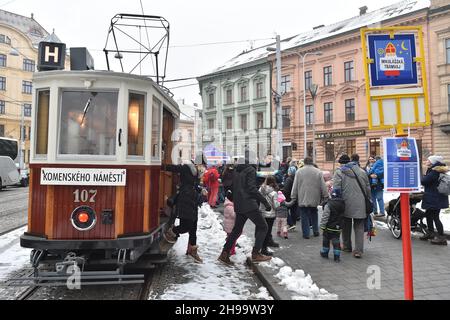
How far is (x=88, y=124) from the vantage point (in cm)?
500

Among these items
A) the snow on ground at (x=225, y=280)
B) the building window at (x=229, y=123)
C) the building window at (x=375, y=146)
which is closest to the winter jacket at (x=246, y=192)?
the snow on ground at (x=225, y=280)

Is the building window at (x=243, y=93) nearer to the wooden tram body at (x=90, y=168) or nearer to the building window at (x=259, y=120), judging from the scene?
the building window at (x=259, y=120)

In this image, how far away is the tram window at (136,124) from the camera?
5148 mm

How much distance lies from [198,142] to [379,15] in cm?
2618

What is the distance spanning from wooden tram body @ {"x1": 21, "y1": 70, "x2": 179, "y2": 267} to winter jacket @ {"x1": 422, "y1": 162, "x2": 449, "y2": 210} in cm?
514

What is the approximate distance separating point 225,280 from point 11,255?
414 cm

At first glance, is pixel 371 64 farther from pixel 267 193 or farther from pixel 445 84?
pixel 445 84

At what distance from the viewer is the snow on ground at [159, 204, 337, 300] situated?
4.68m

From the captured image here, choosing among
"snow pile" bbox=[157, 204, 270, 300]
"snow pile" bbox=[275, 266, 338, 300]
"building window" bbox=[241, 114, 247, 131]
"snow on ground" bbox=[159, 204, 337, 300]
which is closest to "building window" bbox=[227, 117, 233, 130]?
"building window" bbox=[241, 114, 247, 131]

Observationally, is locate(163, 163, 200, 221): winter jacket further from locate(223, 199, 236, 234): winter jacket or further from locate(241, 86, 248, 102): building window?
locate(241, 86, 248, 102): building window

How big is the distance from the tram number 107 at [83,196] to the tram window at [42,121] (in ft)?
2.39

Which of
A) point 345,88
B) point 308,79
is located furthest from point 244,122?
point 345,88

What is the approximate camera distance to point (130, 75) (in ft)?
16.7

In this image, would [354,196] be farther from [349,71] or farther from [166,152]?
[349,71]
